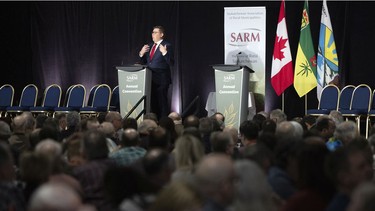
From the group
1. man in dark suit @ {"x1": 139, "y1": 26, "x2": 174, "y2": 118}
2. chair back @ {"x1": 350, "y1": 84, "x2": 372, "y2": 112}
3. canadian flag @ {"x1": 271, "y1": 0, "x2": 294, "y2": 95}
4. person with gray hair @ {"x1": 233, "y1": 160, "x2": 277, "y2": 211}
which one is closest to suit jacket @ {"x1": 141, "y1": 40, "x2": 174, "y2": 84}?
man in dark suit @ {"x1": 139, "y1": 26, "x2": 174, "y2": 118}

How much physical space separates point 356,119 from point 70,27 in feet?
21.7

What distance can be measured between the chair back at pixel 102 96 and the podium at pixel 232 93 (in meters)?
3.04

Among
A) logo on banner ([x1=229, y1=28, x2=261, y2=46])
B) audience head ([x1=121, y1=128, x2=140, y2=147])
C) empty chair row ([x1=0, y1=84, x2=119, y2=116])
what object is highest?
logo on banner ([x1=229, y1=28, x2=261, y2=46])

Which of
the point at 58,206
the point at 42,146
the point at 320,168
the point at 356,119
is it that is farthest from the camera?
the point at 356,119

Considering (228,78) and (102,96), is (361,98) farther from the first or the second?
(102,96)

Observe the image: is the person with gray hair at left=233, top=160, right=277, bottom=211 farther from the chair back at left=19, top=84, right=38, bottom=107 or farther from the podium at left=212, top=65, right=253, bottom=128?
the chair back at left=19, top=84, right=38, bottom=107

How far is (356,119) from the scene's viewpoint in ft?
44.2

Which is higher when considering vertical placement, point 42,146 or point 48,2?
point 48,2

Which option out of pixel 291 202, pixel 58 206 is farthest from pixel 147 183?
pixel 58 206

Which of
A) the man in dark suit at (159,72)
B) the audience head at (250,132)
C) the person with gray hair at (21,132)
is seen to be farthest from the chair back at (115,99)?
the audience head at (250,132)

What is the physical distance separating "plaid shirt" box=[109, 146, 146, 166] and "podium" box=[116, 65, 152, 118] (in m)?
6.79

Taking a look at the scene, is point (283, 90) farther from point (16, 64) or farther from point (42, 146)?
point (42, 146)

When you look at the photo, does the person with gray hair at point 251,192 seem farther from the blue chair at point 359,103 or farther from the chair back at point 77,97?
the chair back at point 77,97

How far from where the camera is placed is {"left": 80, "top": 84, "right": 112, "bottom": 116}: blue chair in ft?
47.3
